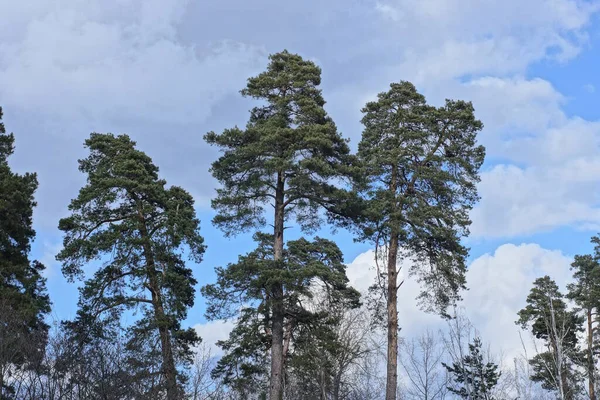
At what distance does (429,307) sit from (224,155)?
32.2 feet

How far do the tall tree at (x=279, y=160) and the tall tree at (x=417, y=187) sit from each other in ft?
6.01

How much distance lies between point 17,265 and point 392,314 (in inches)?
567

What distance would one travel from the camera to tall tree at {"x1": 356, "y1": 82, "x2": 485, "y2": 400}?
2781cm

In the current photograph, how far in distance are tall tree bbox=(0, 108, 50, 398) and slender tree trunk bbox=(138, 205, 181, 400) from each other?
12.8 ft

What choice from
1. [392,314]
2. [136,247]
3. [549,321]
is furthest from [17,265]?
[549,321]

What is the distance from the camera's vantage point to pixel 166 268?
88.7 ft

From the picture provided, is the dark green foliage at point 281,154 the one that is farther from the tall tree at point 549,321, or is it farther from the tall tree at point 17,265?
the tall tree at point 549,321

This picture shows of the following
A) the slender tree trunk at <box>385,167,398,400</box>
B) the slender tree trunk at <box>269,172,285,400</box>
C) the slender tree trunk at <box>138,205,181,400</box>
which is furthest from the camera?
the slender tree trunk at <box>385,167,398,400</box>

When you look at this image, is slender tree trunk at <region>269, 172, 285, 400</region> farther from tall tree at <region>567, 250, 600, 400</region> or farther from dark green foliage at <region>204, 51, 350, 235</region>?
tall tree at <region>567, 250, 600, 400</region>

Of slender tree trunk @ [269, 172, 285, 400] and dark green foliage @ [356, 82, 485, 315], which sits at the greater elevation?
dark green foliage @ [356, 82, 485, 315]

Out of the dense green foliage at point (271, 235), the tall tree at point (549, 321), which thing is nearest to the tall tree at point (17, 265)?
the dense green foliage at point (271, 235)

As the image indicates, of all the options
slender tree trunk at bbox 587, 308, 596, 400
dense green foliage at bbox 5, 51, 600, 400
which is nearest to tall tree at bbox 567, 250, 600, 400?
slender tree trunk at bbox 587, 308, 596, 400

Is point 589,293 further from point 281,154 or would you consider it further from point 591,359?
point 281,154

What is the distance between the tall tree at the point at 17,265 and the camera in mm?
24172
